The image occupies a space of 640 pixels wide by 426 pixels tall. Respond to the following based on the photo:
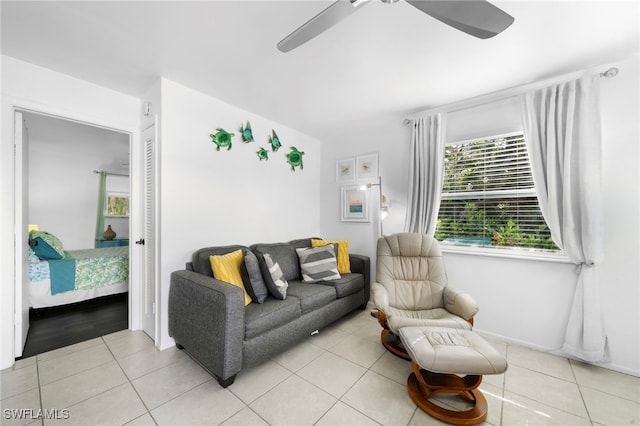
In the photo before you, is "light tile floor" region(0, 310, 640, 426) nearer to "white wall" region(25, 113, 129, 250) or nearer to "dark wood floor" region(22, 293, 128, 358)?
"dark wood floor" region(22, 293, 128, 358)

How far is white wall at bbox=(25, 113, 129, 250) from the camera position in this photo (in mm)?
3871

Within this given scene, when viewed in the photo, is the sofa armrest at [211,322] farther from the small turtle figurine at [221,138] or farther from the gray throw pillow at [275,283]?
the small turtle figurine at [221,138]

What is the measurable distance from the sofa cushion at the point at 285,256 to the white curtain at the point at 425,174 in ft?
4.70

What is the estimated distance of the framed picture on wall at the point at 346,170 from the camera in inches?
144

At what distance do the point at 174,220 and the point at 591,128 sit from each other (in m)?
3.73

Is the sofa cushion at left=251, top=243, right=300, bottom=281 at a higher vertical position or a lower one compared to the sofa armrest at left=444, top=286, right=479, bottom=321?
higher

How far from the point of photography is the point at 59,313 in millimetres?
2955

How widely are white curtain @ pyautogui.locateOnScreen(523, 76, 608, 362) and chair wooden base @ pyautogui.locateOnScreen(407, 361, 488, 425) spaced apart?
1.21 metres

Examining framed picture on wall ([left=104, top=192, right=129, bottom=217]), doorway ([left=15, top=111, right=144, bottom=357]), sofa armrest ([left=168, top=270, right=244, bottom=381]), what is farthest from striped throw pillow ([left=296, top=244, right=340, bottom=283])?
framed picture on wall ([left=104, top=192, right=129, bottom=217])

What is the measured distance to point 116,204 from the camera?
4.83m

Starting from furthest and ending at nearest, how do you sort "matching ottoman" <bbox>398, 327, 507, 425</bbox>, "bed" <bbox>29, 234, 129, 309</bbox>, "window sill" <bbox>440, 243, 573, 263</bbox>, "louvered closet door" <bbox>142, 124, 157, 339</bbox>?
"bed" <bbox>29, 234, 129, 309</bbox> < "louvered closet door" <bbox>142, 124, 157, 339</bbox> < "window sill" <bbox>440, 243, 573, 263</bbox> < "matching ottoman" <bbox>398, 327, 507, 425</bbox>

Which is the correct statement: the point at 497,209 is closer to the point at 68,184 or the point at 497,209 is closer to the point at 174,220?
the point at 174,220

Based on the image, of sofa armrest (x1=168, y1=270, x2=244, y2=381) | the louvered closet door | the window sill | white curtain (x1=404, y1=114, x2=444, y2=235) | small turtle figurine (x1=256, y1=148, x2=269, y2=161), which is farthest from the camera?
small turtle figurine (x1=256, y1=148, x2=269, y2=161)

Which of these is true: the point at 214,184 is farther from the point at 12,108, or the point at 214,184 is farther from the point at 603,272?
the point at 603,272
